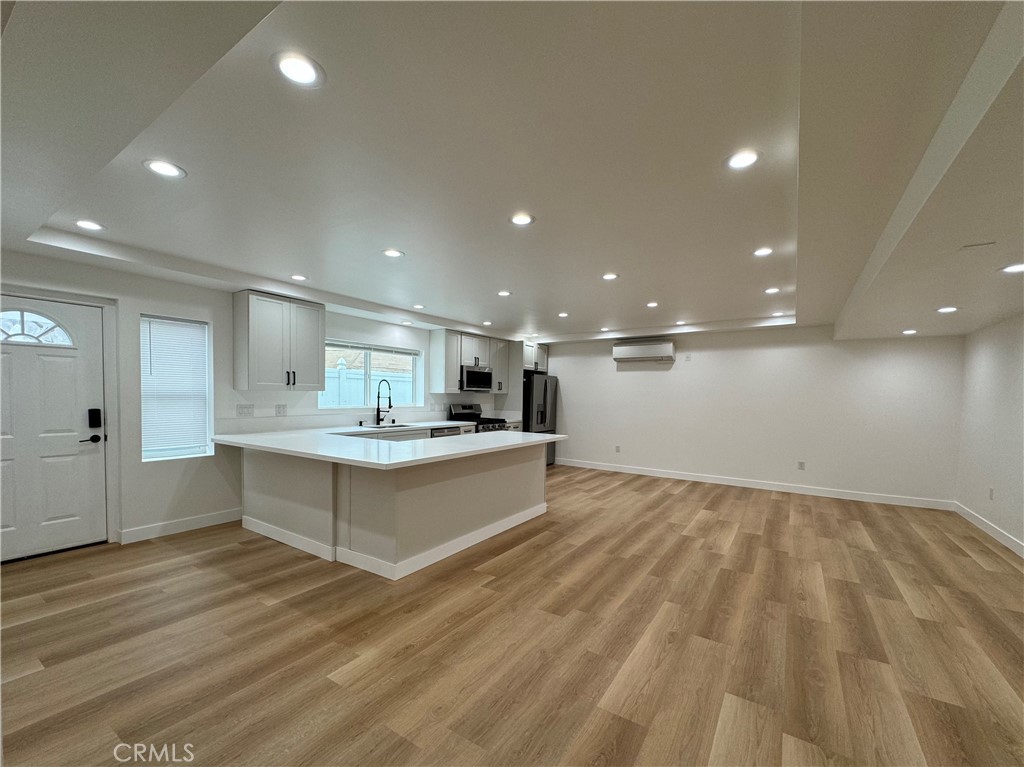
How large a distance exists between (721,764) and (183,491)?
15.2 ft

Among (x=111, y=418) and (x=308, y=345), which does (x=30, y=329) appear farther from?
(x=308, y=345)

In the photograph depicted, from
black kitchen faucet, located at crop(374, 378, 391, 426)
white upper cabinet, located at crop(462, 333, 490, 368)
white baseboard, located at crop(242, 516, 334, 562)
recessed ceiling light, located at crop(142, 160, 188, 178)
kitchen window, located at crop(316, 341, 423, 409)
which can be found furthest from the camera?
white upper cabinet, located at crop(462, 333, 490, 368)

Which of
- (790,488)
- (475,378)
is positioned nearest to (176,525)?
(475,378)

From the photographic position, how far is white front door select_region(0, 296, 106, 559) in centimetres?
314

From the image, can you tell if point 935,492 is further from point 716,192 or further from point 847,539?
point 716,192

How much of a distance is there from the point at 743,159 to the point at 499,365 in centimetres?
585

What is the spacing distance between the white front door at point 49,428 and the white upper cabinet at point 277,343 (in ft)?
3.43

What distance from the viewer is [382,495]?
3.00m

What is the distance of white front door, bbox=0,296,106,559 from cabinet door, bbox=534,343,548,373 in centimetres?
600

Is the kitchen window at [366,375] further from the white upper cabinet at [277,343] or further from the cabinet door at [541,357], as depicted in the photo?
the cabinet door at [541,357]

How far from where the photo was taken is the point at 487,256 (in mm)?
3303

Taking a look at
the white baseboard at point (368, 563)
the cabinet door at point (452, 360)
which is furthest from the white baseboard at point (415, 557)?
the cabinet door at point (452, 360)

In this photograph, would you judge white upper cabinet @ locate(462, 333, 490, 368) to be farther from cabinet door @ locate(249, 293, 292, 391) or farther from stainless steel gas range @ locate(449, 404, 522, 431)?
cabinet door @ locate(249, 293, 292, 391)

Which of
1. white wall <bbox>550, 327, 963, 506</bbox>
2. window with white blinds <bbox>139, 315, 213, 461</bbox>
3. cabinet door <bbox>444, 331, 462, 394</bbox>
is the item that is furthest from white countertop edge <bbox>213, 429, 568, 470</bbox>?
white wall <bbox>550, 327, 963, 506</bbox>
